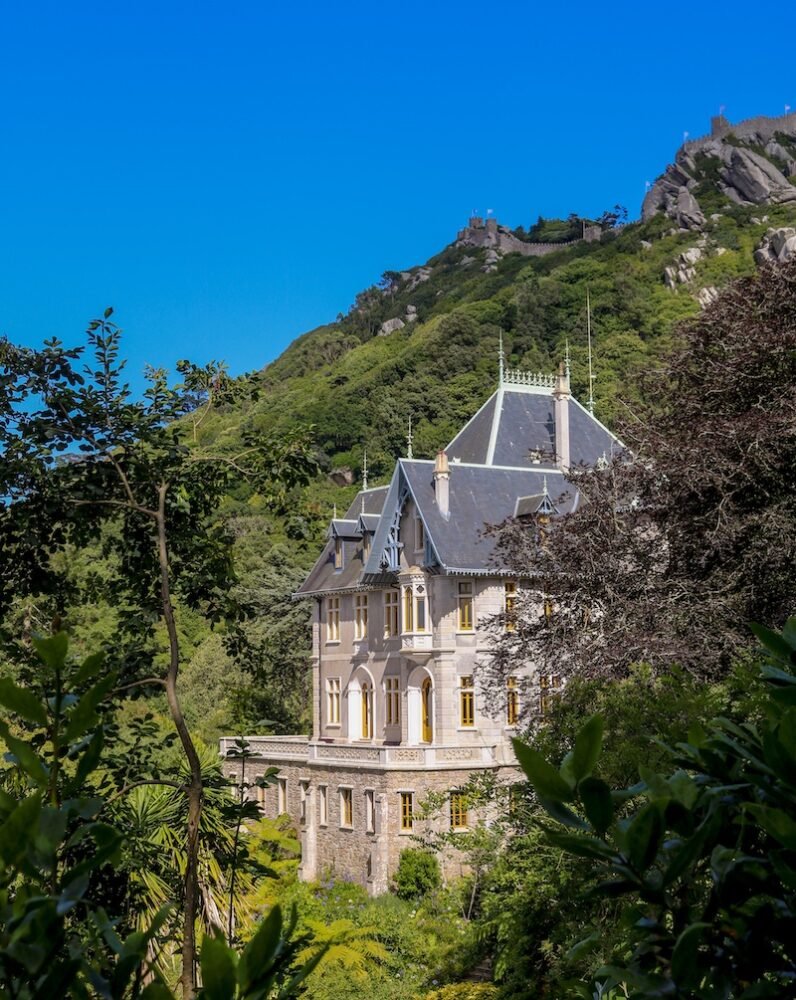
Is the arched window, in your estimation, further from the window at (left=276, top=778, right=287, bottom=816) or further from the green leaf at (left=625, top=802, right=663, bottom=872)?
the green leaf at (left=625, top=802, right=663, bottom=872)

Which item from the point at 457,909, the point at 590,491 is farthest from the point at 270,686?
the point at 590,491

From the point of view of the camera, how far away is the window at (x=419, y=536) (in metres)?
33.2

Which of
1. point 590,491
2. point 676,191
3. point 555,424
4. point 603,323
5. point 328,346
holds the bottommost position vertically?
point 590,491

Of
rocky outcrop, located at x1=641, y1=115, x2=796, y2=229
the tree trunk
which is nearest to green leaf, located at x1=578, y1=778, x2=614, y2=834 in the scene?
the tree trunk

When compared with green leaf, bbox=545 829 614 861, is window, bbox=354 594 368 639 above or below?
above

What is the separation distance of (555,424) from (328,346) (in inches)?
2834

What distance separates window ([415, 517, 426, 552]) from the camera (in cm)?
3316

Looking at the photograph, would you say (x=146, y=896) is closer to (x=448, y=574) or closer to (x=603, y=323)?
(x=448, y=574)

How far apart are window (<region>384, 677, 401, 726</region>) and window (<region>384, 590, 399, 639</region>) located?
4.34ft

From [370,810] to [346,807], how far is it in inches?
57.7

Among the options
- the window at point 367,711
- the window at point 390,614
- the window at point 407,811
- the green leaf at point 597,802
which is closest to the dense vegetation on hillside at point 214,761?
the green leaf at point 597,802

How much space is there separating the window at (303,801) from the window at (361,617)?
4807mm

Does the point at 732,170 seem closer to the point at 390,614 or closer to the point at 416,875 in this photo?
the point at 390,614

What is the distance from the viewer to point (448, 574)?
32406mm
